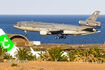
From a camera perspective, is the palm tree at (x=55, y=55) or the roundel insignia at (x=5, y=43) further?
the roundel insignia at (x=5, y=43)

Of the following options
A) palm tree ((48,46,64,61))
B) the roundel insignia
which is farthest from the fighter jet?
palm tree ((48,46,64,61))

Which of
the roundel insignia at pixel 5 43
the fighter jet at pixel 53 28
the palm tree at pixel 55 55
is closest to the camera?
the palm tree at pixel 55 55

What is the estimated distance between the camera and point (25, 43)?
107m

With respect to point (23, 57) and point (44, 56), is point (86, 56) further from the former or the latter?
point (23, 57)

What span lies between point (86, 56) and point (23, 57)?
1390cm

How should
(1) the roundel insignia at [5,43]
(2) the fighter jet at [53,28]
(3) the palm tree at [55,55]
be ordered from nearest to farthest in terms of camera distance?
(3) the palm tree at [55,55], (1) the roundel insignia at [5,43], (2) the fighter jet at [53,28]

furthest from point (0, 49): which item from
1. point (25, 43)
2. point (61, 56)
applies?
point (25, 43)

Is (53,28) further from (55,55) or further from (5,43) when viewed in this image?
(55,55)

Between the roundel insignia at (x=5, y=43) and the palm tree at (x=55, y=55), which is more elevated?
the roundel insignia at (x=5, y=43)

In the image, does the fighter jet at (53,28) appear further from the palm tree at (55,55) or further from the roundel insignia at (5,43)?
the palm tree at (55,55)

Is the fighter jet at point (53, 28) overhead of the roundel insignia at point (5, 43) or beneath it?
overhead

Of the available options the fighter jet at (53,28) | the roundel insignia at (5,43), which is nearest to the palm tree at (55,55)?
the roundel insignia at (5,43)

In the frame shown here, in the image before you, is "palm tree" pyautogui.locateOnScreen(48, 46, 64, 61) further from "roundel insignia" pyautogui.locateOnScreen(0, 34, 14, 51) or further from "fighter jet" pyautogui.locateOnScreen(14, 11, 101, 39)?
"fighter jet" pyautogui.locateOnScreen(14, 11, 101, 39)

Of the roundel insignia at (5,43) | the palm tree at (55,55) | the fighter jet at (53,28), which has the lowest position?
the palm tree at (55,55)
